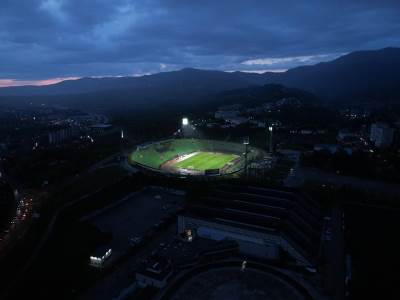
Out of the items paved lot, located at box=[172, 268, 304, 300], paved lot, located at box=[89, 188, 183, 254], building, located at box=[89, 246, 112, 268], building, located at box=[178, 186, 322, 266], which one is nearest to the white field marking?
paved lot, located at box=[89, 188, 183, 254]

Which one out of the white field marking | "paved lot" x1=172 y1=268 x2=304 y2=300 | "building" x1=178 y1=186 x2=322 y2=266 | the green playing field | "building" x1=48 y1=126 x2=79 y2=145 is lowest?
"paved lot" x1=172 y1=268 x2=304 y2=300

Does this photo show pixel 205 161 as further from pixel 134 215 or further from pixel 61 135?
pixel 61 135

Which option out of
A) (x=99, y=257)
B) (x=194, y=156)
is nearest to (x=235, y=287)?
(x=99, y=257)

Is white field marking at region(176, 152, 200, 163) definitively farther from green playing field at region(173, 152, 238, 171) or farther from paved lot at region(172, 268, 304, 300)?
paved lot at region(172, 268, 304, 300)

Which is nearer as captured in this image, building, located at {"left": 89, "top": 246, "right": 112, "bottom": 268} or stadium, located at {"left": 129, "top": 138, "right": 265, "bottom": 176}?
building, located at {"left": 89, "top": 246, "right": 112, "bottom": 268}

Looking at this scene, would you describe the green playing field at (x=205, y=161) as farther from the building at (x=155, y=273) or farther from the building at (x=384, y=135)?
the building at (x=155, y=273)

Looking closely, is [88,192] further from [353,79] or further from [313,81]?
[313,81]
